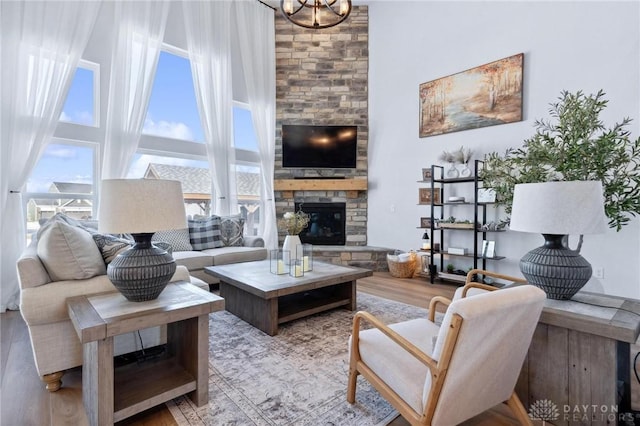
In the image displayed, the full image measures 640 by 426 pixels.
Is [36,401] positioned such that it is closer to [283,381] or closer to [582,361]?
[283,381]

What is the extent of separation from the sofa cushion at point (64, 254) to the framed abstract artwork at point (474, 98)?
14.9 ft

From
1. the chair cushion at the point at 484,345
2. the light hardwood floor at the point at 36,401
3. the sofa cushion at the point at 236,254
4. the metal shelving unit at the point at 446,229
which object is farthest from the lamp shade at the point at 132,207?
the metal shelving unit at the point at 446,229

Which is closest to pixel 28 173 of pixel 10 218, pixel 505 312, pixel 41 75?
pixel 10 218

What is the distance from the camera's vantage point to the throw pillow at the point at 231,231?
439 centimetres

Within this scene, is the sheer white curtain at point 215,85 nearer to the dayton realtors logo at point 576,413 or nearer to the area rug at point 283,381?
the area rug at point 283,381

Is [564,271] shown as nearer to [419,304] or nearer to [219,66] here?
[419,304]

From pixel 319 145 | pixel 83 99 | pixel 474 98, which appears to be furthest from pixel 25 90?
pixel 474 98

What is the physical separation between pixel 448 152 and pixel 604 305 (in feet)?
10.4

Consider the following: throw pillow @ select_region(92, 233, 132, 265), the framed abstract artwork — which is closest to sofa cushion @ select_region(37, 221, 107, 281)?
throw pillow @ select_region(92, 233, 132, 265)

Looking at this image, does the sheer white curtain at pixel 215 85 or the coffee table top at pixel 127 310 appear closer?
the coffee table top at pixel 127 310

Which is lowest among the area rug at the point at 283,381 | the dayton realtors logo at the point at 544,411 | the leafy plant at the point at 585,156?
the area rug at the point at 283,381

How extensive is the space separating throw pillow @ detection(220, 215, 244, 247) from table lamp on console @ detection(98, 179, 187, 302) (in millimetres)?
2781

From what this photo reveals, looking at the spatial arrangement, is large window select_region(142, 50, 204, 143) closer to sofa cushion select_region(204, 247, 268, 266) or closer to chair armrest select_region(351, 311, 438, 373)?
sofa cushion select_region(204, 247, 268, 266)

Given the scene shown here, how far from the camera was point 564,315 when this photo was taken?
4.69 ft
